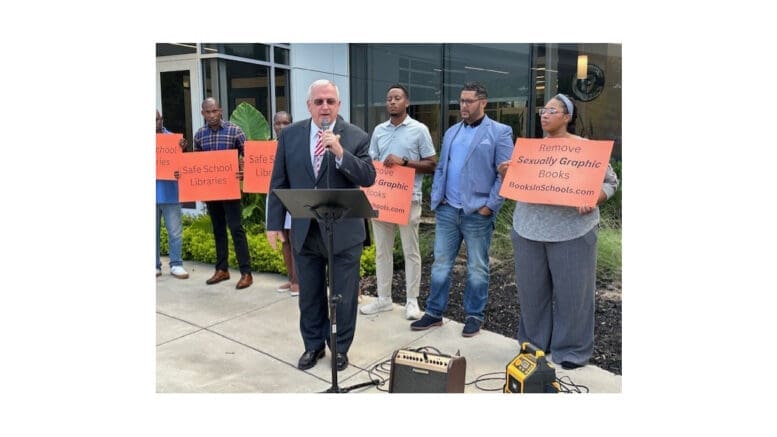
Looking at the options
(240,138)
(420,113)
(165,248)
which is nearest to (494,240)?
(420,113)

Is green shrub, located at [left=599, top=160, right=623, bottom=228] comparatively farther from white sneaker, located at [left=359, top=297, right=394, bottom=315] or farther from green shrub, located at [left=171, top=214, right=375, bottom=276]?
white sneaker, located at [left=359, top=297, right=394, bottom=315]

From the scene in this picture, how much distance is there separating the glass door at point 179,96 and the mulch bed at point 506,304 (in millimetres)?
3388

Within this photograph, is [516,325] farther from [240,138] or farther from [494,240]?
[240,138]

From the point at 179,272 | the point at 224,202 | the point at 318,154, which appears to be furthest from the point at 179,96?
the point at 318,154

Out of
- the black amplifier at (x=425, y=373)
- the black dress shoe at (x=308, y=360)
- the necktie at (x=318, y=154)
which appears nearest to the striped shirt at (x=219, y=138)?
the necktie at (x=318, y=154)

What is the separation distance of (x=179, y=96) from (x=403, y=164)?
4308 millimetres

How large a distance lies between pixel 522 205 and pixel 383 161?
1.44 metres

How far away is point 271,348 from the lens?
4.38 m

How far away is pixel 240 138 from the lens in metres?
5.95

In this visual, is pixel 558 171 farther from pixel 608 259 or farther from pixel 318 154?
pixel 608 259

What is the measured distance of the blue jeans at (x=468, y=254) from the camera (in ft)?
14.5

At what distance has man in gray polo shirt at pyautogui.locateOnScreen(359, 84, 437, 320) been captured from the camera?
4.79m

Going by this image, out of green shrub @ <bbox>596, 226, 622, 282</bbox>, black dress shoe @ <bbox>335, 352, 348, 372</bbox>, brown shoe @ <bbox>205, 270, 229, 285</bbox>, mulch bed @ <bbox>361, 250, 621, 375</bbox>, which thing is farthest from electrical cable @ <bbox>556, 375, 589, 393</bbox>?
brown shoe @ <bbox>205, 270, 229, 285</bbox>

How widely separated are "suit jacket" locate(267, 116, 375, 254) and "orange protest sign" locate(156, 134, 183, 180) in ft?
8.23
